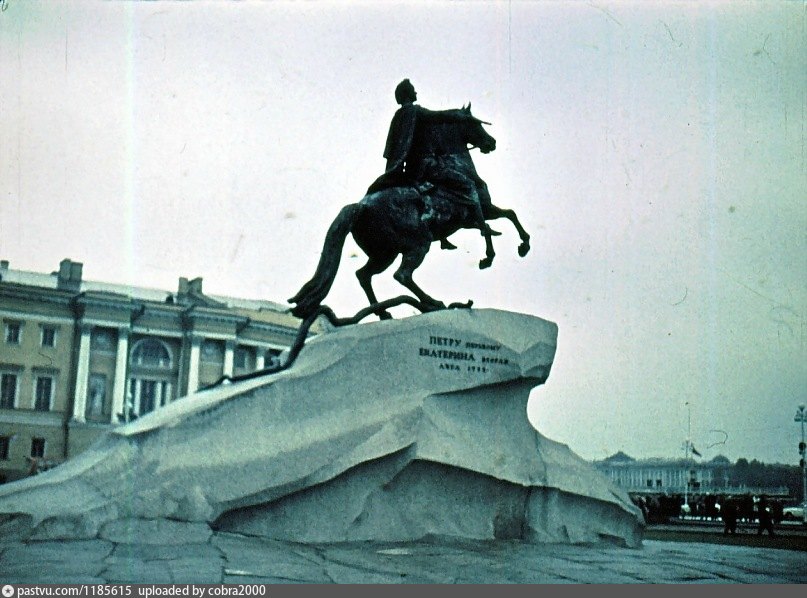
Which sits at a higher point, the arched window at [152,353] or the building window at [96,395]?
the arched window at [152,353]

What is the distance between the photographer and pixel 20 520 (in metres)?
6.50

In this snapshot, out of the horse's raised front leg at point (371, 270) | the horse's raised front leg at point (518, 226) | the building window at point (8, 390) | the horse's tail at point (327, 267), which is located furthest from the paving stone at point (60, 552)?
the building window at point (8, 390)

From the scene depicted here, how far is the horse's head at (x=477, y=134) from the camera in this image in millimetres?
9664

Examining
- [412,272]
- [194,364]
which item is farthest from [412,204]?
[194,364]

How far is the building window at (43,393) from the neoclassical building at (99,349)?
0.06m

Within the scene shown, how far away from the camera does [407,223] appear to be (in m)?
9.23

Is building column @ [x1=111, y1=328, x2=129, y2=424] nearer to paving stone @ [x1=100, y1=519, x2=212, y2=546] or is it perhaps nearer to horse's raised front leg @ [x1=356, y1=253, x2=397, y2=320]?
horse's raised front leg @ [x1=356, y1=253, x2=397, y2=320]

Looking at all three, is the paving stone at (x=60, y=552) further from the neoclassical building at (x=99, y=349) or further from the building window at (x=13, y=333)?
the building window at (x=13, y=333)

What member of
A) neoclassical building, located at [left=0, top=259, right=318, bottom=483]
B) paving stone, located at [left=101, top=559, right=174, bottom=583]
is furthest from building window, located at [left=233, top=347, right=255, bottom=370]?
paving stone, located at [left=101, top=559, right=174, bottom=583]

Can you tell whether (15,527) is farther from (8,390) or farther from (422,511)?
(8,390)

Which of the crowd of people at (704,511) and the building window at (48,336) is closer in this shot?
the crowd of people at (704,511)

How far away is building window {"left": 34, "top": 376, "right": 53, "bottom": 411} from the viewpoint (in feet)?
165

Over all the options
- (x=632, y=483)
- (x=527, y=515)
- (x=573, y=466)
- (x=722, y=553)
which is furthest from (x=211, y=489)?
(x=632, y=483)

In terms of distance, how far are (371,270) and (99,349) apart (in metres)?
48.3
